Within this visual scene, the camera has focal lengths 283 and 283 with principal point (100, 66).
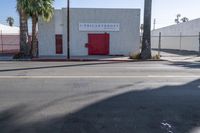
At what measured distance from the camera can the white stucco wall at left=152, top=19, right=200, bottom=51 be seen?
34250 millimetres

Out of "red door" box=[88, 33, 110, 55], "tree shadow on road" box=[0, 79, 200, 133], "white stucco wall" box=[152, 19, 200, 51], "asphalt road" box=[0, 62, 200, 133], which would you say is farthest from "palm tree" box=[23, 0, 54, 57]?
"white stucco wall" box=[152, 19, 200, 51]

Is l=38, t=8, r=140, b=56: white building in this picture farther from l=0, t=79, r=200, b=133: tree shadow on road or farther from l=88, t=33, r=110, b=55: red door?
l=0, t=79, r=200, b=133: tree shadow on road

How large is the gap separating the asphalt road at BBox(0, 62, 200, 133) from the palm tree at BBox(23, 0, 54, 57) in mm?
12729

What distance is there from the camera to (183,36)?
118 feet

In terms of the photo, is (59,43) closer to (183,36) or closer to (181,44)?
(183,36)

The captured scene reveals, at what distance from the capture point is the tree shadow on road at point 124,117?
513 cm

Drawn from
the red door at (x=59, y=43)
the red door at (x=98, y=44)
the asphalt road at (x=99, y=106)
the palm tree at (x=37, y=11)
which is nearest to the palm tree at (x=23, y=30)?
the palm tree at (x=37, y=11)

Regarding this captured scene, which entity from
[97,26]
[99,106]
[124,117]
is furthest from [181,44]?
[124,117]

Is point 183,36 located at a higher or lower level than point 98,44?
higher

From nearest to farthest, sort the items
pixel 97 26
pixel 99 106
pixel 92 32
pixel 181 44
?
1. pixel 99 106
2. pixel 97 26
3. pixel 92 32
4. pixel 181 44

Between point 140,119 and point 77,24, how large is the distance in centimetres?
2050

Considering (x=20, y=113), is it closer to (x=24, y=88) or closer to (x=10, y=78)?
(x=24, y=88)

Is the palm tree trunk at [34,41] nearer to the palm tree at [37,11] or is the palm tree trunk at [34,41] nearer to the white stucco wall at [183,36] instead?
the palm tree at [37,11]

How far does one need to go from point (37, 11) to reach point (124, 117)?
18183 mm
